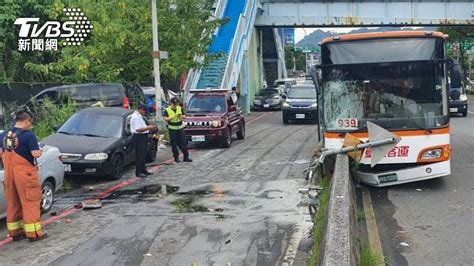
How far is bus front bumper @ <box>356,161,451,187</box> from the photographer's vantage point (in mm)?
9719

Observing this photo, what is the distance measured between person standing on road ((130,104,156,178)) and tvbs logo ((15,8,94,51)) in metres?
13.4

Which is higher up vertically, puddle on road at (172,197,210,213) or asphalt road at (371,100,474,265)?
puddle on road at (172,197,210,213)

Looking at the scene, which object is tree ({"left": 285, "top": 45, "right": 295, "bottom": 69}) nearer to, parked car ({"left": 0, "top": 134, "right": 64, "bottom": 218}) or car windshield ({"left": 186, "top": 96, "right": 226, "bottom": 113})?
car windshield ({"left": 186, "top": 96, "right": 226, "bottom": 113})

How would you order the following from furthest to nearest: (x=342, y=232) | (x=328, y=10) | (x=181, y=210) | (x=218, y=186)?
(x=328, y=10)
(x=218, y=186)
(x=181, y=210)
(x=342, y=232)

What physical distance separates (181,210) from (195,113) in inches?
371

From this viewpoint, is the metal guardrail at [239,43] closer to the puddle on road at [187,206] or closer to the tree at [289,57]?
the puddle on road at [187,206]

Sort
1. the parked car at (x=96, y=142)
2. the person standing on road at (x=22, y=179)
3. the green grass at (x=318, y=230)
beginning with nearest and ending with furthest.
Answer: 1. the green grass at (x=318, y=230)
2. the person standing on road at (x=22, y=179)
3. the parked car at (x=96, y=142)

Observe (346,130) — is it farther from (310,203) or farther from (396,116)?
(310,203)

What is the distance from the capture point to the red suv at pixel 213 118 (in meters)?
17.2

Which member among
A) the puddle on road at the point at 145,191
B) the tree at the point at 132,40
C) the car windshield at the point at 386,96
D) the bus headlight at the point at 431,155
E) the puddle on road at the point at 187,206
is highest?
the tree at the point at 132,40

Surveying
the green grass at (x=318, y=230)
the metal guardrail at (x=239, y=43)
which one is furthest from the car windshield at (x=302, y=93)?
the green grass at (x=318, y=230)

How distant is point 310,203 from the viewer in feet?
29.8

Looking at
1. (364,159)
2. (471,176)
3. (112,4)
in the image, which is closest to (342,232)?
(364,159)

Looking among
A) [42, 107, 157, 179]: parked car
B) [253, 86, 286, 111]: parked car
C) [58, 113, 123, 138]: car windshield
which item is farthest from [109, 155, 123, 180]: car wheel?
[253, 86, 286, 111]: parked car
